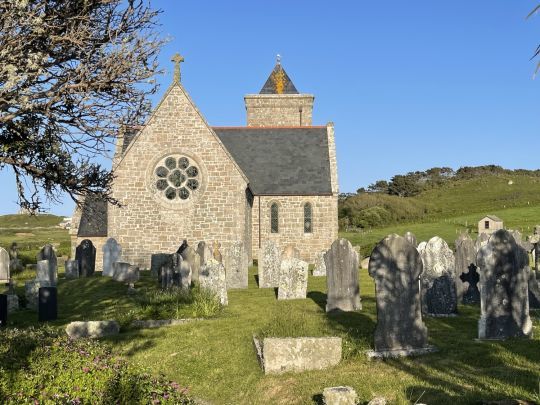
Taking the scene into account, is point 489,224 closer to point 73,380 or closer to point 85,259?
point 85,259

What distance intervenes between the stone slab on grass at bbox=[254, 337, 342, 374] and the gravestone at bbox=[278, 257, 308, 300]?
310 inches

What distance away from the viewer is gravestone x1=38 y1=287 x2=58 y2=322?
16219mm

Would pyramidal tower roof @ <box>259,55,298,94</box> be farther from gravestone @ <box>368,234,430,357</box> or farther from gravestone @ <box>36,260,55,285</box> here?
gravestone @ <box>368,234,430,357</box>

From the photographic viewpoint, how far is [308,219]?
3491 centimetres

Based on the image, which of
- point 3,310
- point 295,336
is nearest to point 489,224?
point 295,336

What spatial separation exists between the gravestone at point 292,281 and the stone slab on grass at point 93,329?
18.6 feet

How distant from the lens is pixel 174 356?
12.3 m

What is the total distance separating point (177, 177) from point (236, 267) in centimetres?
1009

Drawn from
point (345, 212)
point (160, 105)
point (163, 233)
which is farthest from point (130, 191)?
point (345, 212)

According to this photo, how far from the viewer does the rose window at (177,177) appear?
30.3m

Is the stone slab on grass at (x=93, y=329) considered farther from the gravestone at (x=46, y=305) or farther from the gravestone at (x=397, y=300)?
the gravestone at (x=397, y=300)

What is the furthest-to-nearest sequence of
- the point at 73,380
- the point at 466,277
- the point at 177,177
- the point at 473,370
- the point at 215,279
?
1. the point at 177,177
2. the point at 466,277
3. the point at 215,279
4. the point at 473,370
5. the point at 73,380

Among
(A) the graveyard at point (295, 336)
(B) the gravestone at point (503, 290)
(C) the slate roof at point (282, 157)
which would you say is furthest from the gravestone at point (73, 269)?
(B) the gravestone at point (503, 290)

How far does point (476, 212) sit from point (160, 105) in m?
47.4
